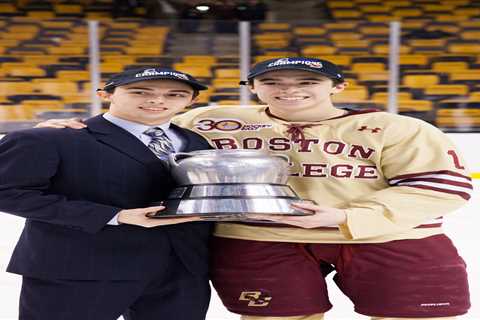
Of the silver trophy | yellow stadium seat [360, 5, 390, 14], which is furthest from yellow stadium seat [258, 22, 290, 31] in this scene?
yellow stadium seat [360, 5, 390, 14]

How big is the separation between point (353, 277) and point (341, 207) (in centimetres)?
19

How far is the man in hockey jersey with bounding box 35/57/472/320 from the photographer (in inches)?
61.2

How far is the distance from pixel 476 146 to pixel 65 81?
2.49 meters

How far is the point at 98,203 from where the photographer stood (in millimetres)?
1433

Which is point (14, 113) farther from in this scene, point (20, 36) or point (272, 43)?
point (272, 43)

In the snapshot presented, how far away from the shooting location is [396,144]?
1573 mm

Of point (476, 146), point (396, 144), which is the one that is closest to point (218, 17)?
point (476, 146)

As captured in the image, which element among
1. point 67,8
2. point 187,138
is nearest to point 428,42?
point 187,138

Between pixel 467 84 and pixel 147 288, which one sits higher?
pixel 467 84

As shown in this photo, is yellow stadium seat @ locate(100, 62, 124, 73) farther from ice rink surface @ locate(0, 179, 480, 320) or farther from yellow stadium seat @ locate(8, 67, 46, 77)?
ice rink surface @ locate(0, 179, 480, 320)

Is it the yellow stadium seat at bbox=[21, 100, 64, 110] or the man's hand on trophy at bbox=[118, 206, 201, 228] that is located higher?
the man's hand on trophy at bbox=[118, 206, 201, 228]

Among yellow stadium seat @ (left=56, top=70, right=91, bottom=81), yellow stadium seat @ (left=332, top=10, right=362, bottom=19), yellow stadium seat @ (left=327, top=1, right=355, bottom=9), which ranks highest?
yellow stadium seat @ (left=327, top=1, right=355, bottom=9)

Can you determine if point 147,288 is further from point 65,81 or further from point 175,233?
point 65,81

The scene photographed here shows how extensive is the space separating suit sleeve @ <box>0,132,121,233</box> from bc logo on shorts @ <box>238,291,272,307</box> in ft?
1.43
